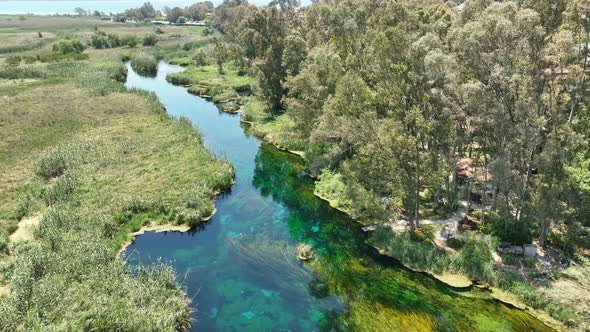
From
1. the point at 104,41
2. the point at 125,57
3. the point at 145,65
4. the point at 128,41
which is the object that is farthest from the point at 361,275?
the point at 104,41

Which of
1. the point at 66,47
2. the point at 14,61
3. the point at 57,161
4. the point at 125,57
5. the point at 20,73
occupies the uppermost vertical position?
the point at 66,47

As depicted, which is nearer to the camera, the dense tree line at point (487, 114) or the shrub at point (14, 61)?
the dense tree line at point (487, 114)

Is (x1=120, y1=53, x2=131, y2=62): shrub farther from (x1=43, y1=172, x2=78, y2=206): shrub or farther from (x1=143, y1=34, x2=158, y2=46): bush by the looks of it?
(x1=43, y1=172, x2=78, y2=206): shrub

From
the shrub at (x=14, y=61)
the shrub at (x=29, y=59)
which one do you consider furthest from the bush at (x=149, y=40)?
the shrub at (x=14, y=61)

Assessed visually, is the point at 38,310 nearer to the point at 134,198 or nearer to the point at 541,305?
the point at 134,198

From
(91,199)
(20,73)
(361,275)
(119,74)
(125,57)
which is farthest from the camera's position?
(125,57)

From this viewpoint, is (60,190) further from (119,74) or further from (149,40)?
(149,40)

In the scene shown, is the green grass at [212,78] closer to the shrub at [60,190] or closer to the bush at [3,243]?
the shrub at [60,190]
